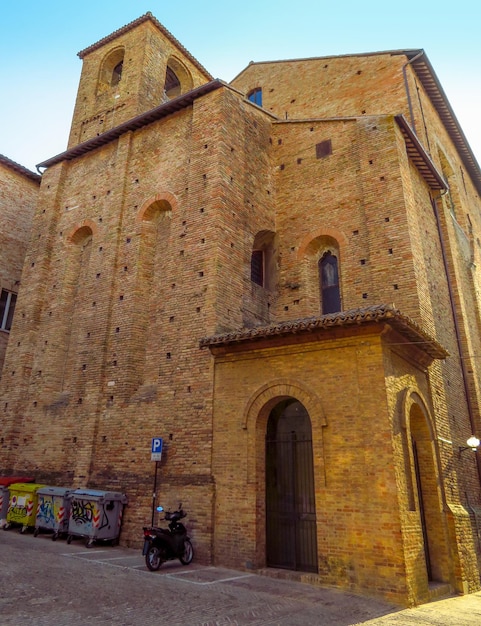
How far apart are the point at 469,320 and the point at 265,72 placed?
12639 millimetres

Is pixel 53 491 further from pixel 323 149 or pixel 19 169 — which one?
pixel 19 169

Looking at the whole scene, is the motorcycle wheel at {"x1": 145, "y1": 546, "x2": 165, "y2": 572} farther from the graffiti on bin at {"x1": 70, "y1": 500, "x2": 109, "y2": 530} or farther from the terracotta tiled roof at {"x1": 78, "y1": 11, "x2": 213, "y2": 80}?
the terracotta tiled roof at {"x1": 78, "y1": 11, "x2": 213, "y2": 80}

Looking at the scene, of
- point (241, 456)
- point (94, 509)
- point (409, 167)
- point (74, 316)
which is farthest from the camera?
point (74, 316)

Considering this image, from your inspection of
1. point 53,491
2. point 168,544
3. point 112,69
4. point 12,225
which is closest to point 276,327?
point 168,544

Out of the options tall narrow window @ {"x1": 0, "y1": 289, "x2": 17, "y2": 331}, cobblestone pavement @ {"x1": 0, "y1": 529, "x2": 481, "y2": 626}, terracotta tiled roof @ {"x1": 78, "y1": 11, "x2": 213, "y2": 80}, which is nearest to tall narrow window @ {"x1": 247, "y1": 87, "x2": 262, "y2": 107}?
terracotta tiled roof @ {"x1": 78, "y1": 11, "x2": 213, "y2": 80}

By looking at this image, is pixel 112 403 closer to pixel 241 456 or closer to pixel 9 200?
pixel 241 456

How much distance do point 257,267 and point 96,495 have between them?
7258 mm

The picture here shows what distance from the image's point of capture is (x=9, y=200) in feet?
62.3

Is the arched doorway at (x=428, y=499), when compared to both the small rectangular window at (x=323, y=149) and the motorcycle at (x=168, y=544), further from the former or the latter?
the small rectangular window at (x=323, y=149)

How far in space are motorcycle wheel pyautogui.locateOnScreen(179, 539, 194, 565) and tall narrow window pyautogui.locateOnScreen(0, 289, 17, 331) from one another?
39.8 ft

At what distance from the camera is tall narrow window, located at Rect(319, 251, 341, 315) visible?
12.3 m

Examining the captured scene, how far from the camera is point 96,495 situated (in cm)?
990

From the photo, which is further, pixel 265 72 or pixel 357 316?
pixel 265 72

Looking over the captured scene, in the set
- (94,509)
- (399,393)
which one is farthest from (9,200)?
(399,393)
